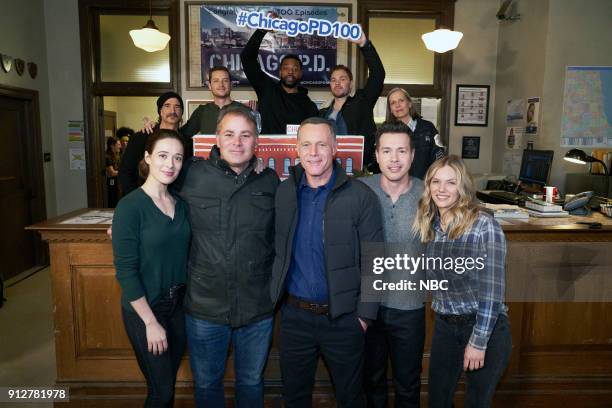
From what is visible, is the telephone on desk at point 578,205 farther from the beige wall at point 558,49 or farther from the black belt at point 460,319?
the beige wall at point 558,49

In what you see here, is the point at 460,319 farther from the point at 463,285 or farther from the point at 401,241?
the point at 401,241

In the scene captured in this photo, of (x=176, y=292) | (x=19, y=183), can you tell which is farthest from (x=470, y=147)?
(x=19, y=183)

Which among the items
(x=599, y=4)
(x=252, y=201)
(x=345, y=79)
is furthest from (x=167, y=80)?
(x=599, y=4)

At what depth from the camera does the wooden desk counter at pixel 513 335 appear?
2.40 meters

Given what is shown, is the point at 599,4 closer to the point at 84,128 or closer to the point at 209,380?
the point at 209,380

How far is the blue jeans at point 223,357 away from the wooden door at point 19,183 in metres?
3.92

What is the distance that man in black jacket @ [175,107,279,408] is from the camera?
69.3 inches

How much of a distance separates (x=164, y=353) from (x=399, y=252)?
100 centimetres

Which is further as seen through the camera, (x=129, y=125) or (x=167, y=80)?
(x=129, y=125)

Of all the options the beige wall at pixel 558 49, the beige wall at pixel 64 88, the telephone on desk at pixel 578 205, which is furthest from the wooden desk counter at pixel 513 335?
the beige wall at pixel 64 88

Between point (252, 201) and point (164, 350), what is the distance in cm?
66

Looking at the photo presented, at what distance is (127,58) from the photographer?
18.5ft

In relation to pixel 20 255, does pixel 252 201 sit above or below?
above

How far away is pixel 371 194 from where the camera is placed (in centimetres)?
178
